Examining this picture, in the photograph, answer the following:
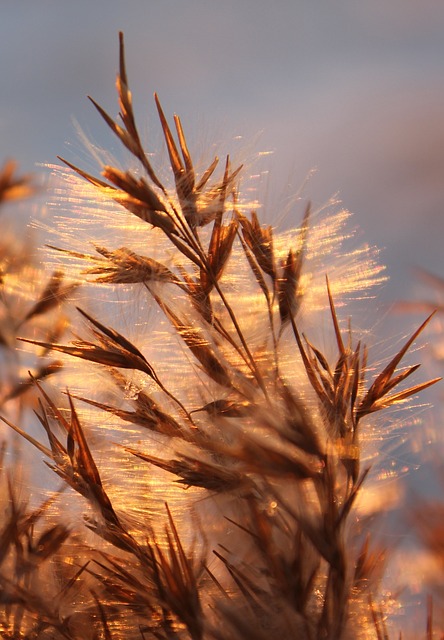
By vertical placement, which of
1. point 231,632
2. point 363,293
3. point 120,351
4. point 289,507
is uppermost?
point 363,293

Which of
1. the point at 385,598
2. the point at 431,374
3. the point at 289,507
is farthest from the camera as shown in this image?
the point at 431,374

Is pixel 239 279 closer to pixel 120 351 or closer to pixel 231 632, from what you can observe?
pixel 120 351

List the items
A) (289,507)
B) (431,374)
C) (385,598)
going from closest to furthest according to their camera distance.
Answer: (289,507), (385,598), (431,374)

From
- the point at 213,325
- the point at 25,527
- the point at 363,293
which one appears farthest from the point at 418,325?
the point at 25,527

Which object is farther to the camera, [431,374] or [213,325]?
[431,374]

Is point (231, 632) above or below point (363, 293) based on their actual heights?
below

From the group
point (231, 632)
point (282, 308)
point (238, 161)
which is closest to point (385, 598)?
point (231, 632)

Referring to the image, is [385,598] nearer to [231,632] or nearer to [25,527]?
[231,632]
